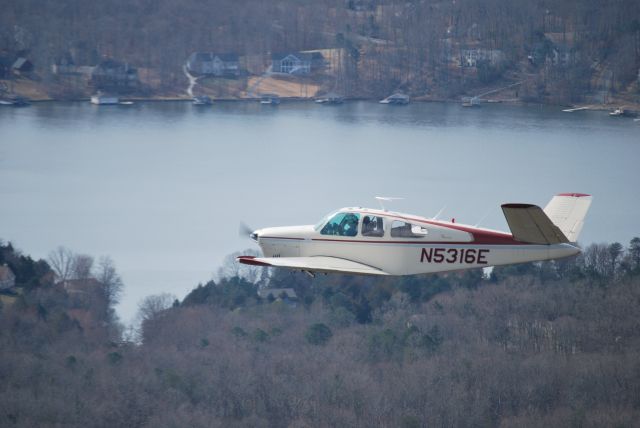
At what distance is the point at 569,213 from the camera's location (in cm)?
2091

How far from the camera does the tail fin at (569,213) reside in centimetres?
2072

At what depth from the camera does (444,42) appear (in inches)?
3868

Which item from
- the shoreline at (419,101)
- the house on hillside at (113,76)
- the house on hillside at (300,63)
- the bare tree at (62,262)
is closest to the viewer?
the bare tree at (62,262)

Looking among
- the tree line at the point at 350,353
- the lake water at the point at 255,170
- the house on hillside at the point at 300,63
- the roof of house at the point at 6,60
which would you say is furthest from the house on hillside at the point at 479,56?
the roof of house at the point at 6,60

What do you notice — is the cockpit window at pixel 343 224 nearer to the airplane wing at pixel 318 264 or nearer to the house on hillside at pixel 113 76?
the airplane wing at pixel 318 264

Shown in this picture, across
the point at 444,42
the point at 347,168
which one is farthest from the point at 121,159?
the point at 444,42

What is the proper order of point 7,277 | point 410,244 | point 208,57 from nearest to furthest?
point 410,244 → point 7,277 → point 208,57

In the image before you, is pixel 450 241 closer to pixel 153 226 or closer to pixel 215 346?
pixel 215 346

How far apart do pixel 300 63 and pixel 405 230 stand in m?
76.3

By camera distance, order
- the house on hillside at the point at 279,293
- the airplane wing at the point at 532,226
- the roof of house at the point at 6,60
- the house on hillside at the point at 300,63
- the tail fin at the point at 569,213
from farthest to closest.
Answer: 1. the roof of house at the point at 6,60
2. the house on hillside at the point at 300,63
3. the house on hillside at the point at 279,293
4. the tail fin at the point at 569,213
5. the airplane wing at the point at 532,226

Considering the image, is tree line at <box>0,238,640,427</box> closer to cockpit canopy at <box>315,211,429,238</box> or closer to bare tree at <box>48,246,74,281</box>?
bare tree at <box>48,246,74,281</box>

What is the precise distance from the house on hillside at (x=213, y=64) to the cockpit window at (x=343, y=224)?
254ft

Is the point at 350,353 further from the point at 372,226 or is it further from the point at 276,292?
the point at 372,226

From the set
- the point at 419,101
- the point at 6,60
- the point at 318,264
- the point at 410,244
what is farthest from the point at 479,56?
the point at 318,264
